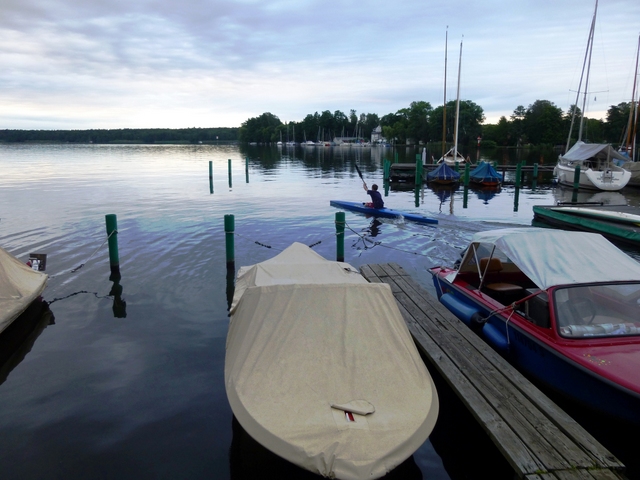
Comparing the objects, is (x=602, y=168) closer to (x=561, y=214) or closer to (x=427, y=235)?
(x=561, y=214)

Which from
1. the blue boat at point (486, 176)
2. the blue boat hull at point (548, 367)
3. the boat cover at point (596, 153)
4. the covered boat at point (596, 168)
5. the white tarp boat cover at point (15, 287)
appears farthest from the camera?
the blue boat at point (486, 176)

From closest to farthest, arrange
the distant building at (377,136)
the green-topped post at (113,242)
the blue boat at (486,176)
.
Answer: the green-topped post at (113,242)
the blue boat at (486,176)
the distant building at (377,136)

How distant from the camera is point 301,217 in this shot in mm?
23891

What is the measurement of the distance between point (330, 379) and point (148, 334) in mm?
5837

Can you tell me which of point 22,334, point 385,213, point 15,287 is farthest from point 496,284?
point 385,213

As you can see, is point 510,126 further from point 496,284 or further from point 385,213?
point 496,284

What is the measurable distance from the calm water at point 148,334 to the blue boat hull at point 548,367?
5.38ft

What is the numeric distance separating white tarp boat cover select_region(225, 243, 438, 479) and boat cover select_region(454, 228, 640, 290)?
290cm

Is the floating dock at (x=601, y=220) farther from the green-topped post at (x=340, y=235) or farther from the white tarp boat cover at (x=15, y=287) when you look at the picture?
the white tarp boat cover at (x=15, y=287)

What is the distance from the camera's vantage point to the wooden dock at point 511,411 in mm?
4883

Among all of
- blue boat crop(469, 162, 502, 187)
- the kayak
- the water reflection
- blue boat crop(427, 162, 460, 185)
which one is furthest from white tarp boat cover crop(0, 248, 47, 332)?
blue boat crop(469, 162, 502, 187)

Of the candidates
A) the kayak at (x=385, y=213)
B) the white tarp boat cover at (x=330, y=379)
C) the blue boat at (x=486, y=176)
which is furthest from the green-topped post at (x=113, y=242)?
the blue boat at (x=486, y=176)

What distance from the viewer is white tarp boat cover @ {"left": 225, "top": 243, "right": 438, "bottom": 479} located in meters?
4.55

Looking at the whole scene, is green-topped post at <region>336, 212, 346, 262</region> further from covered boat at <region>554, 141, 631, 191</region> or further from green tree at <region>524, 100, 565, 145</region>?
green tree at <region>524, 100, 565, 145</region>
